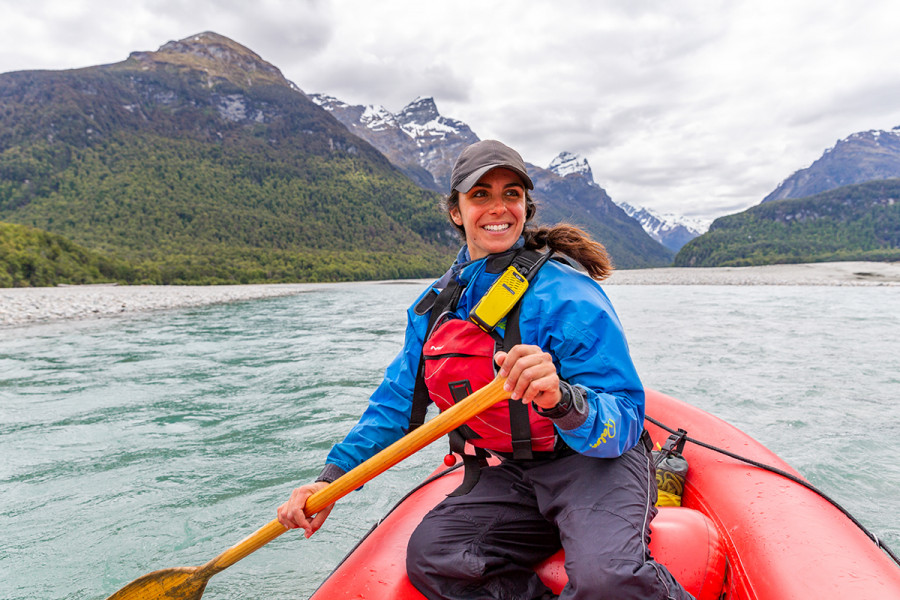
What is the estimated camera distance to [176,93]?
363ft

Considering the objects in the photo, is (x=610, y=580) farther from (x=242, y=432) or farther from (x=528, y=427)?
(x=242, y=432)

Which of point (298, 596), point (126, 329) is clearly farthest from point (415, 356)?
point (126, 329)

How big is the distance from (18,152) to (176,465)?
3572 inches

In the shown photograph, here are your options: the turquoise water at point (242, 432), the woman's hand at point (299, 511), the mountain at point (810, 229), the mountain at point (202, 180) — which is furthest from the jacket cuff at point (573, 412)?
the mountain at point (810, 229)

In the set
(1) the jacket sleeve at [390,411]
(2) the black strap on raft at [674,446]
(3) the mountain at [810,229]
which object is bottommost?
(2) the black strap on raft at [674,446]

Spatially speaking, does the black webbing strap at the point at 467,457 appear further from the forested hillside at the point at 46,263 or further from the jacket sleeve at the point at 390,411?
the forested hillside at the point at 46,263

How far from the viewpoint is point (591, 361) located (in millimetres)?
1465

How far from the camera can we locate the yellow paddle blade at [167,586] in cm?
194

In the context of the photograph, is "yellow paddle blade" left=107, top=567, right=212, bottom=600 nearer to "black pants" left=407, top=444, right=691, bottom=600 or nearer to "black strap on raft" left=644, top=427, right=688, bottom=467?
"black pants" left=407, top=444, right=691, bottom=600

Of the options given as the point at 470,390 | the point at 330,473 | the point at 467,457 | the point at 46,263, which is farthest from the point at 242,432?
the point at 46,263

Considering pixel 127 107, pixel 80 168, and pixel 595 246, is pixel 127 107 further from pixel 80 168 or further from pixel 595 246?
pixel 595 246

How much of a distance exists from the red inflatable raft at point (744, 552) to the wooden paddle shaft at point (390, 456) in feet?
0.99

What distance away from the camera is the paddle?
146 cm

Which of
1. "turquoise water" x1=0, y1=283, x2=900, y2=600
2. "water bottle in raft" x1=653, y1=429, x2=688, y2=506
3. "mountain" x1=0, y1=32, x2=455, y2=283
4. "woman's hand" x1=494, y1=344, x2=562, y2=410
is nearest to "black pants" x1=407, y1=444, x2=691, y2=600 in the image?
"woman's hand" x1=494, y1=344, x2=562, y2=410
